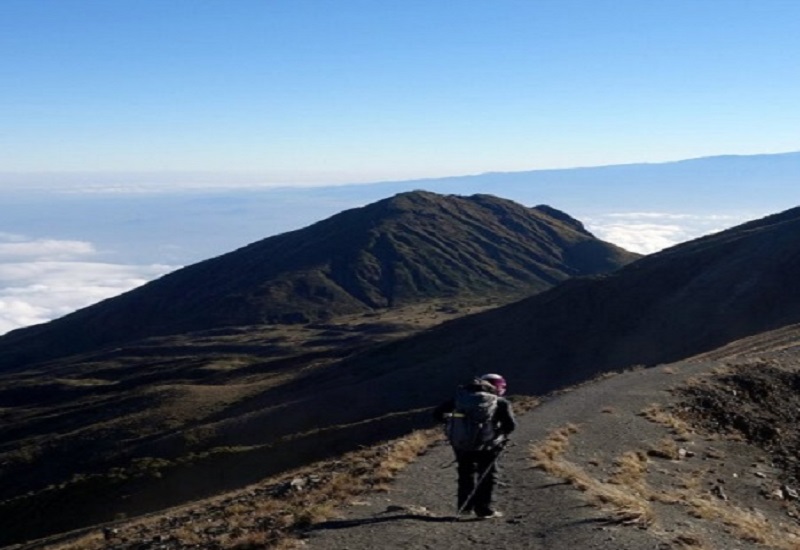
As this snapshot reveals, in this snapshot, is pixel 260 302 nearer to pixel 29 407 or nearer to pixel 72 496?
pixel 29 407

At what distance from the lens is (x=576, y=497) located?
1378 centimetres

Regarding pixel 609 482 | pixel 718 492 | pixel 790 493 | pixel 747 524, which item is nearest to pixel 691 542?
pixel 747 524

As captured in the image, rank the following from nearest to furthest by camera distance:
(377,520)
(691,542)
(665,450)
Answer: (691,542), (377,520), (665,450)

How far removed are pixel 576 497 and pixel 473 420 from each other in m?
2.96

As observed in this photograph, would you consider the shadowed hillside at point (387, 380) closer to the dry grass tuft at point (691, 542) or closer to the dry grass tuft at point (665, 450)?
the dry grass tuft at point (665, 450)

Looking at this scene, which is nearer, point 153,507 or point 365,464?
point 365,464

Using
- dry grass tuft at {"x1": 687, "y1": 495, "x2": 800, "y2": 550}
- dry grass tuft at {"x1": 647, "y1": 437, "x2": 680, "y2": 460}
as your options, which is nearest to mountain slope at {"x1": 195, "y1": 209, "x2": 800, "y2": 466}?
dry grass tuft at {"x1": 647, "y1": 437, "x2": 680, "y2": 460}

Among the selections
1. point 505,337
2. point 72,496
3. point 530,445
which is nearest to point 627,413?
point 530,445

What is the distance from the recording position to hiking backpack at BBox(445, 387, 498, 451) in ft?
39.9

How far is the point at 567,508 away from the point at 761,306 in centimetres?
5570

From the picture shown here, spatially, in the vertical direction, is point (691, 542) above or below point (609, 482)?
above

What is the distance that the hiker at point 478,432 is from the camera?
12180 mm

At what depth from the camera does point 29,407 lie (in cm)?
10794

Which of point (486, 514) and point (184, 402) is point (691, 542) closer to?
point (486, 514)
